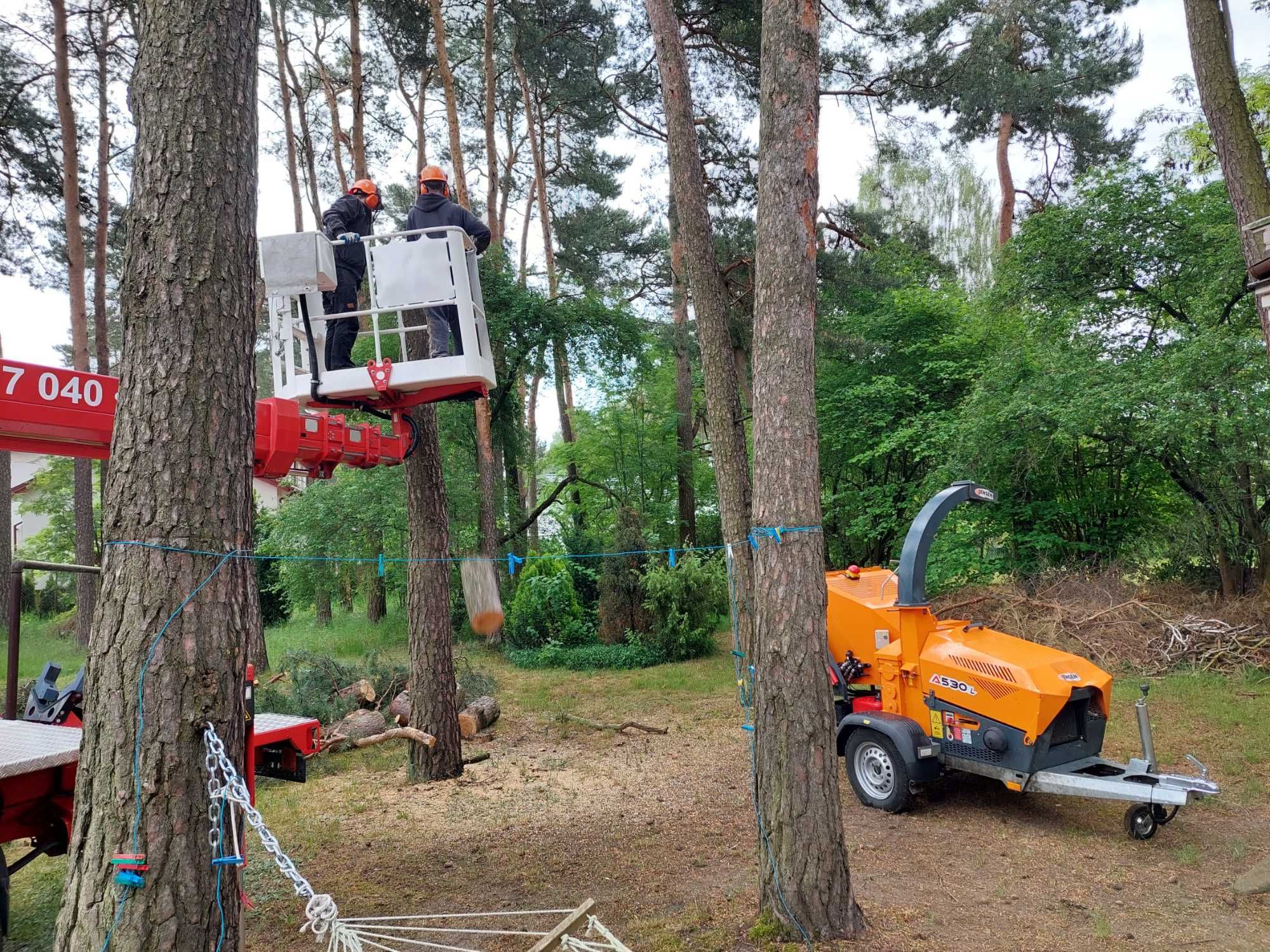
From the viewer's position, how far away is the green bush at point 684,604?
49.9ft

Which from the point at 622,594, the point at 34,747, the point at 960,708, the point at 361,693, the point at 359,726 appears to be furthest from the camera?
the point at 622,594

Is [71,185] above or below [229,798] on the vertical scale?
above

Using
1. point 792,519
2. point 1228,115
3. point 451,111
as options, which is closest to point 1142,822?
point 792,519

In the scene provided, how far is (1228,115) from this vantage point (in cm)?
784

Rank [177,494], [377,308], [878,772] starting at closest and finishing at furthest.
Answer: [177,494]
[377,308]
[878,772]

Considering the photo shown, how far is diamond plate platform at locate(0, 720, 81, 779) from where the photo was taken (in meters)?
3.90

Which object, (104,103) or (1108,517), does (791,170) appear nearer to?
(1108,517)

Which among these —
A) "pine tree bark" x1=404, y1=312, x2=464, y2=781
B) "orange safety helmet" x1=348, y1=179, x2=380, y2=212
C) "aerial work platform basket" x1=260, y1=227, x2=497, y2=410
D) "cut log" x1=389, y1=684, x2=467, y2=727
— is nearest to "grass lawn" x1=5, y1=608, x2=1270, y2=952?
"pine tree bark" x1=404, y1=312, x2=464, y2=781

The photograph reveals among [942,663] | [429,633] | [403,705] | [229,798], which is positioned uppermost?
[229,798]

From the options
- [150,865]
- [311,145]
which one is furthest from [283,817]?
[311,145]

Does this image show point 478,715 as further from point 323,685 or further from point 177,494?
point 177,494

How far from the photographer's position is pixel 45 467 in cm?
2761

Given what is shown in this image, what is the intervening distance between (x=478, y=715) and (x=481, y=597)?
7.67 feet

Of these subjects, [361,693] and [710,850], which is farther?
[361,693]
